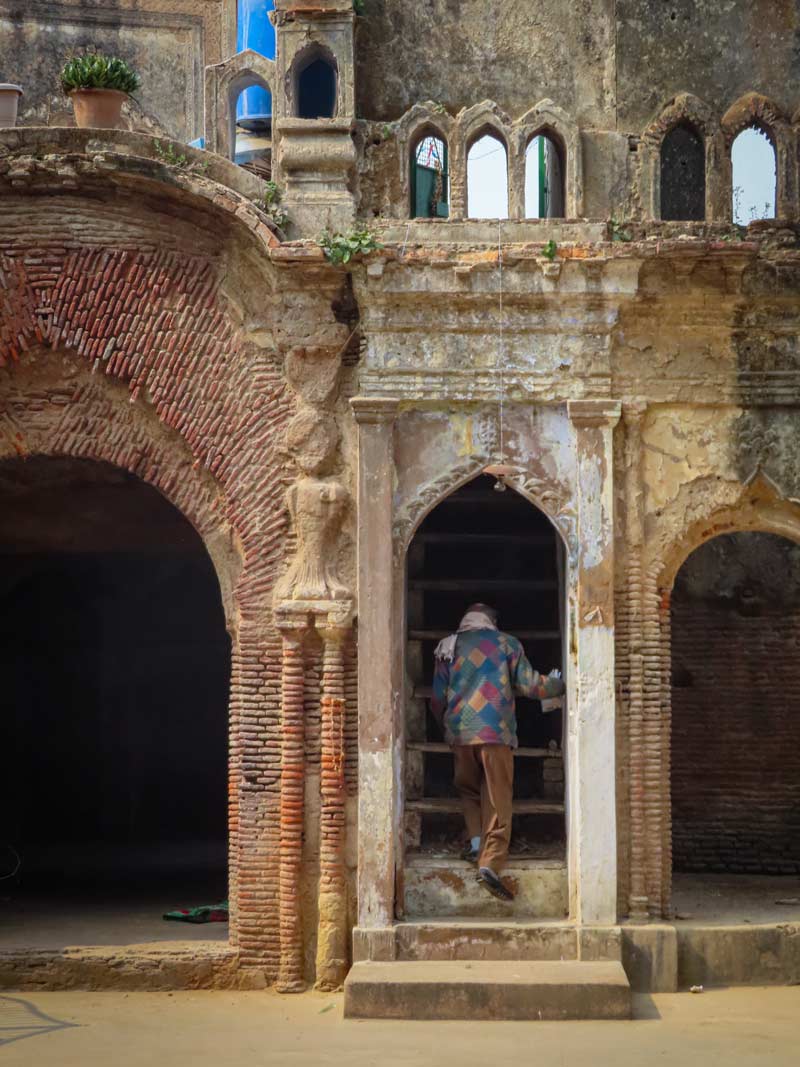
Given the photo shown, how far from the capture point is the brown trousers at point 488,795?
1069 centimetres

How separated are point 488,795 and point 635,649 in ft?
4.10

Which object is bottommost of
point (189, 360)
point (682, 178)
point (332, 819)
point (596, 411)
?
point (332, 819)

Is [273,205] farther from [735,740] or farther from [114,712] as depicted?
[114,712]

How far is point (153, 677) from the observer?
16.8 metres

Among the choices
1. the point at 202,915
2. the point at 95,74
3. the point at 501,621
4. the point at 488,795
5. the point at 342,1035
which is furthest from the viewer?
the point at 501,621

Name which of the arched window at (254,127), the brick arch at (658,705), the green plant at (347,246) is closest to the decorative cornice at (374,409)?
the green plant at (347,246)

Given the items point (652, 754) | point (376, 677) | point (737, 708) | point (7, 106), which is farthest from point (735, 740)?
point (7, 106)

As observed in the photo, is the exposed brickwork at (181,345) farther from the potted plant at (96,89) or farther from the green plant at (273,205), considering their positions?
the potted plant at (96,89)

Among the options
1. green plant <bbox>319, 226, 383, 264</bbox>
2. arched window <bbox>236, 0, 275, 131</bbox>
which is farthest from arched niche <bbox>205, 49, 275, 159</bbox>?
arched window <bbox>236, 0, 275, 131</bbox>

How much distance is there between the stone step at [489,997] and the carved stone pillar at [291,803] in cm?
70

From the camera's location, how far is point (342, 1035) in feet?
31.4

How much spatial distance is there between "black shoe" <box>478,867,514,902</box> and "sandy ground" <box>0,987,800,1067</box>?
1015mm

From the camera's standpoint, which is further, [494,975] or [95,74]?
[95,74]

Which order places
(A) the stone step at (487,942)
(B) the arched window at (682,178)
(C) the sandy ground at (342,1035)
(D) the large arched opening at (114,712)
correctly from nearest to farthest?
1. (C) the sandy ground at (342,1035)
2. (A) the stone step at (487,942)
3. (B) the arched window at (682,178)
4. (D) the large arched opening at (114,712)
